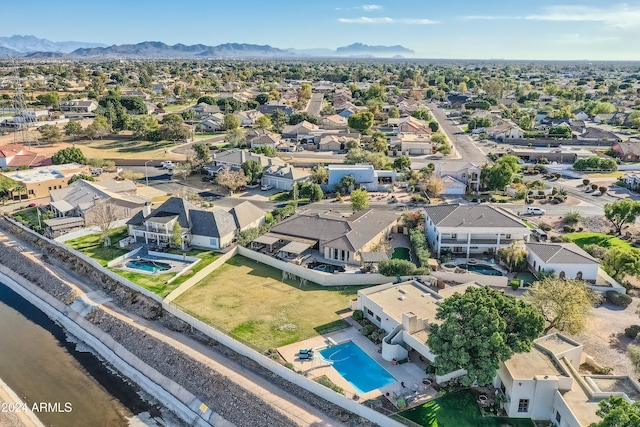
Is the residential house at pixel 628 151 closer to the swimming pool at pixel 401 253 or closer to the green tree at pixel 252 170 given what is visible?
the swimming pool at pixel 401 253

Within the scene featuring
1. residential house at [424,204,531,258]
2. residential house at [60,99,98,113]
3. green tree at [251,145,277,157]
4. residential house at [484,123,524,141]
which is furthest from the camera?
residential house at [60,99,98,113]

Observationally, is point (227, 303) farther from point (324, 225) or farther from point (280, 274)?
point (324, 225)

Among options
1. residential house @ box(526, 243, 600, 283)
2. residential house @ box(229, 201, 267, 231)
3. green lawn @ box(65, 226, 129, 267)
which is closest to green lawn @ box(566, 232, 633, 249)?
residential house @ box(526, 243, 600, 283)

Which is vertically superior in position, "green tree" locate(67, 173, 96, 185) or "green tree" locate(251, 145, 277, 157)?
"green tree" locate(251, 145, 277, 157)

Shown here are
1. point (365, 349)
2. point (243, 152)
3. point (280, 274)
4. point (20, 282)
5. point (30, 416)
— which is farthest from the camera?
point (243, 152)

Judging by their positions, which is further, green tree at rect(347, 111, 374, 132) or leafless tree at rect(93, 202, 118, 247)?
green tree at rect(347, 111, 374, 132)

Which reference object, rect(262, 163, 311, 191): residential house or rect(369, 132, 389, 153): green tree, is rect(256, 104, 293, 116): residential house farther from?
rect(262, 163, 311, 191): residential house

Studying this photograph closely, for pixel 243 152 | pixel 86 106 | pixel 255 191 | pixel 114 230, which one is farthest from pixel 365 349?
pixel 86 106
